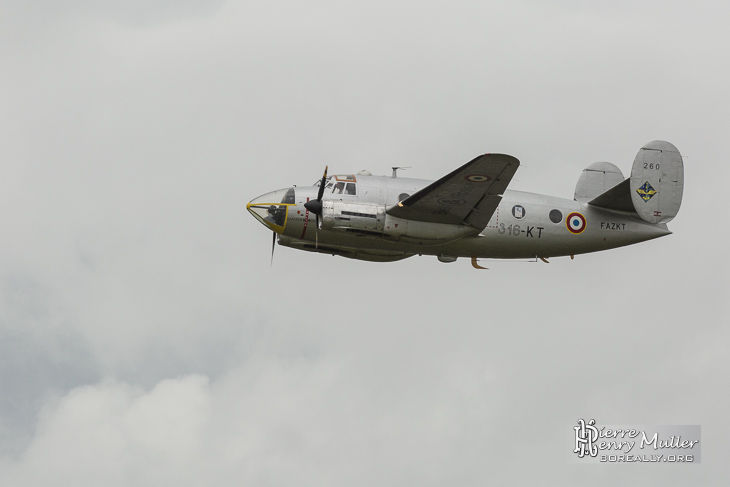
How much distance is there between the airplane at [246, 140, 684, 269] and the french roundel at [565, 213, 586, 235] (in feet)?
0.11

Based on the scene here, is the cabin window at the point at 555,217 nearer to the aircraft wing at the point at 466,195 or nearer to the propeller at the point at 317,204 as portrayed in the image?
the aircraft wing at the point at 466,195

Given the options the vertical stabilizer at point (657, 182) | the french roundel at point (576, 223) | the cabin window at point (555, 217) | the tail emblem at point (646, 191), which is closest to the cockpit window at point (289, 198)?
the cabin window at point (555, 217)

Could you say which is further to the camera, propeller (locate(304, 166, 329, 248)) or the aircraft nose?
the aircraft nose

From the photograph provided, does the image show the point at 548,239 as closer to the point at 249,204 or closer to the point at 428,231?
the point at 428,231

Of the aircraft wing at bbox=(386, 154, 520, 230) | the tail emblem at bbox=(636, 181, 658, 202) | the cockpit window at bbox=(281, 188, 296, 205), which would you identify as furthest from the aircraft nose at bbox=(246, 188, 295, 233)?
the tail emblem at bbox=(636, 181, 658, 202)

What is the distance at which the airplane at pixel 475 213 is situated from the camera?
3216 centimetres

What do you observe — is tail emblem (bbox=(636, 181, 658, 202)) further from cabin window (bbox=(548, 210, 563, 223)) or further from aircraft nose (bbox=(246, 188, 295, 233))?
aircraft nose (bbox=(246, 188, 295, 233))

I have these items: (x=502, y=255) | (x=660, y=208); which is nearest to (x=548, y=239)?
(x=502, y=255)

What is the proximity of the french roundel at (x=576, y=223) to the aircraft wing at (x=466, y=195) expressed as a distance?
3473 millimetres

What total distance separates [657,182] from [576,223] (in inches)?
131

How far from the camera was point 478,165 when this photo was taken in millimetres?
30734

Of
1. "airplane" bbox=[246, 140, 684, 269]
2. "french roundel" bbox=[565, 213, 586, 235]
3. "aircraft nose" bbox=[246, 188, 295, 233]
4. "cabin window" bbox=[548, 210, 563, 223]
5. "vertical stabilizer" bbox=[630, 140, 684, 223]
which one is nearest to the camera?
"airplane" bbox=[246, 140, 684, 269]

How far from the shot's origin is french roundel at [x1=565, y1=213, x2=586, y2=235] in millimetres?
35000

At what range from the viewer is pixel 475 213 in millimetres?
32875
